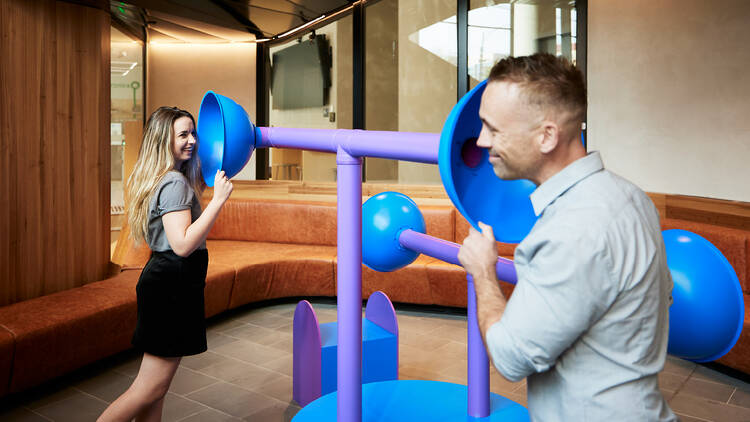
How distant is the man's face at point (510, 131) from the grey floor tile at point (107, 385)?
105 inches

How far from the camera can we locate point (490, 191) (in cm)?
119

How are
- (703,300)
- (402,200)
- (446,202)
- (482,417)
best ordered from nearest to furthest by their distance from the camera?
(703,300) < (482,417) < (402,200) < (446,202)

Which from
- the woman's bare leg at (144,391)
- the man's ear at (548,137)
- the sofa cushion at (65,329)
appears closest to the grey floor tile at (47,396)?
the sofa cushion at (65,329)

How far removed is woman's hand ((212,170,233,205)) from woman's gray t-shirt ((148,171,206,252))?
0.20m

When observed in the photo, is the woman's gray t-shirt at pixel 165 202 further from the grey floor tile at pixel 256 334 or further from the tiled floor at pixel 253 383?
the grey floor tile at pixel 256 334

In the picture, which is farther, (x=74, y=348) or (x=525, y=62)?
(x=74, y=348)

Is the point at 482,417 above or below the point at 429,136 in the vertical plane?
below

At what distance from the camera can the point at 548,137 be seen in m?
0.92

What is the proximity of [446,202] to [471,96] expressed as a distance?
156 inches

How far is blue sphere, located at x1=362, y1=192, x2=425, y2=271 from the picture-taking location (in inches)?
79.4

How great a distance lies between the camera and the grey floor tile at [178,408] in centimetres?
270

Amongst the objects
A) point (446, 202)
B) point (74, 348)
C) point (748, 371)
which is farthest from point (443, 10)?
point (74, 348)

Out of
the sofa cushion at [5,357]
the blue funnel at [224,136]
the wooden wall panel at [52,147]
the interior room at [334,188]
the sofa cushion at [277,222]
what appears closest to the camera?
the blue funnel at [224,136]

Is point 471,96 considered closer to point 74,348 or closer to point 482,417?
point 482,417
